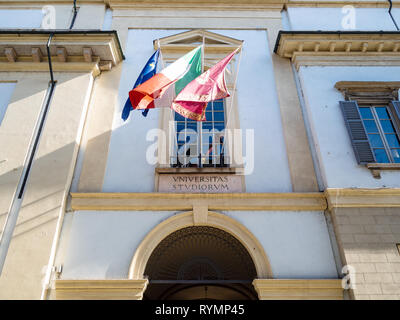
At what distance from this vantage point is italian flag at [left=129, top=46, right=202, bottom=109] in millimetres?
6199

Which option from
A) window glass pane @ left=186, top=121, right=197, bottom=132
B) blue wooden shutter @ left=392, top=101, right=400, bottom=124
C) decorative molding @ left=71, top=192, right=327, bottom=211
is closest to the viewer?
decorative molding @ left=71, top=192, right=327, bottom=211

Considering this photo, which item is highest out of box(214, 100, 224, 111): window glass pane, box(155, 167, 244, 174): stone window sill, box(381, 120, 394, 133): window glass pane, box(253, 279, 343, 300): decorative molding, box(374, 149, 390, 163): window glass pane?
box(214, 100, 224, 111): window glass pane

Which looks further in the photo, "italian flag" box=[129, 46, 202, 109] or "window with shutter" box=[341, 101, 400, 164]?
"window with shutter" box=[341, 101, 400, 164]

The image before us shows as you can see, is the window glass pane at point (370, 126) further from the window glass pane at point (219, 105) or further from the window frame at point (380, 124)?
the window glass pane at point (219, 105)

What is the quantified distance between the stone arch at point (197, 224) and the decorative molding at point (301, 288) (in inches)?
8.4

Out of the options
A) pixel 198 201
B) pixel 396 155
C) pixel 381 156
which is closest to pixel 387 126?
pixel 396 155

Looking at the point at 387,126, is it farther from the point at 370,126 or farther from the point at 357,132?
the point at 357,132

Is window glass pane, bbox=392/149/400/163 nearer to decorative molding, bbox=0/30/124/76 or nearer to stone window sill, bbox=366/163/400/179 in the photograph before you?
stone window sill, bbox=366/163/400/179

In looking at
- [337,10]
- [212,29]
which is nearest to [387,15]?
[337,10]

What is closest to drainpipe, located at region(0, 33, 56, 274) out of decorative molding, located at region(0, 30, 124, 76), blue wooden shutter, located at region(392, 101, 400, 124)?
decorative molding, located at region(0, 30, 124, 76)

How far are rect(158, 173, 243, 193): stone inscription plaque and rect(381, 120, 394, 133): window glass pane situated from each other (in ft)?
11.8

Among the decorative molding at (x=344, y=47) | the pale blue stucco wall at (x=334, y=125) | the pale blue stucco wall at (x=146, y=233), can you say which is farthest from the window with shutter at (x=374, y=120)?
the pale blue stucco wall at (x=146, y=233)

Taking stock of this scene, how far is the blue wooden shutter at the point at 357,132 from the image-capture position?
6816mm

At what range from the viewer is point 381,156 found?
23.6 feet
